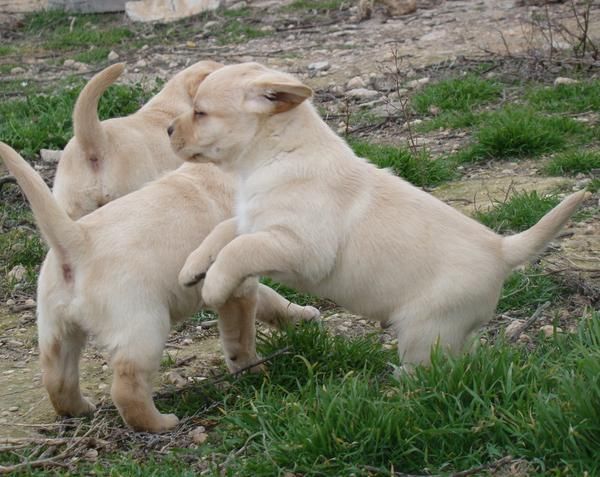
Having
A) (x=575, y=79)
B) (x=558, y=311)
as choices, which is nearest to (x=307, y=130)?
(x=558, y=311)

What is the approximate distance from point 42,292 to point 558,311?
2.32 meters

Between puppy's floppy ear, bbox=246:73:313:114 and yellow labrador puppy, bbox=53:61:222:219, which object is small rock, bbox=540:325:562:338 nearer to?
puppy's floppy ear, bbox=246:73:313:114

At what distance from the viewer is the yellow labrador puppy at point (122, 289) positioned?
4.03 meters

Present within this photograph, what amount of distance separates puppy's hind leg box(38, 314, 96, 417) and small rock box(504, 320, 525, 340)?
184 centimetres

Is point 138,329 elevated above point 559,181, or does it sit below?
above

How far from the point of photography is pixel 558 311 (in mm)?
4816

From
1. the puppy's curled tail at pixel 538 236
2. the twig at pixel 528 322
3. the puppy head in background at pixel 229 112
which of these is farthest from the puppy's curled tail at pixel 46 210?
the twig at pixel 528 322

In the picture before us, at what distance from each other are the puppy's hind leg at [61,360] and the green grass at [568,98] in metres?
4.79

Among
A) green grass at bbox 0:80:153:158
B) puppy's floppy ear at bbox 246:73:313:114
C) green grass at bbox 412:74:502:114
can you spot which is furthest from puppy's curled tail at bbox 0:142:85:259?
green grass at bbox 412:74:502:114

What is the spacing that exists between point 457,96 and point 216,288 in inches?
194

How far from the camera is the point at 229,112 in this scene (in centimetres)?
444

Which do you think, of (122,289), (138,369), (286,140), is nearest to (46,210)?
(122,289)

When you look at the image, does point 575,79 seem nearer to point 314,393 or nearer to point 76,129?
point 76,129

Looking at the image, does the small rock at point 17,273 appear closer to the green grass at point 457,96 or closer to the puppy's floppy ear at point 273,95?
the puppy's floppy ear at point 273,95
